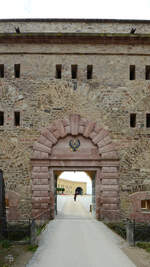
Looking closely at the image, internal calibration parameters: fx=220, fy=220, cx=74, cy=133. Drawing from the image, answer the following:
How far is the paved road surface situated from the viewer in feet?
19.3

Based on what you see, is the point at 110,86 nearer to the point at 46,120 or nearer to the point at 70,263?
the point at 46,120

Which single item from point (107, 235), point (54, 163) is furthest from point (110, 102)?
point (107, 235)

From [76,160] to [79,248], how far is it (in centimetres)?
494

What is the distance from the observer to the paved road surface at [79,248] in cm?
588

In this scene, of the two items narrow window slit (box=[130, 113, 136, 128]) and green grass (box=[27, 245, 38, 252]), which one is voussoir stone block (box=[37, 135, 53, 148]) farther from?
green grass (box=[27, 245, 38, 252])

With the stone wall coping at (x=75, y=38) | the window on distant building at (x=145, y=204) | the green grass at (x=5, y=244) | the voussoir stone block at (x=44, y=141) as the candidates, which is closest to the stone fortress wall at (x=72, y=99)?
the stone wall coping at (x=75, y=38)

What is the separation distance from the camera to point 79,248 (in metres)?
6.97

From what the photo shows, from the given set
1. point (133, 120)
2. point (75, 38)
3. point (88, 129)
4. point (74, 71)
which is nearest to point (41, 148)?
point (88, 129)

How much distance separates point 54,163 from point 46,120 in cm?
232

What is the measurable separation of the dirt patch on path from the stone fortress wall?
4106mm

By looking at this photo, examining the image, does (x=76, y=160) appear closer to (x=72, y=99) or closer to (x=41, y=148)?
(x=41, y=148)

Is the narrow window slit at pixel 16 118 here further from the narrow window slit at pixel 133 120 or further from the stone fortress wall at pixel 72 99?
the narrow window slit at pixel 133 120

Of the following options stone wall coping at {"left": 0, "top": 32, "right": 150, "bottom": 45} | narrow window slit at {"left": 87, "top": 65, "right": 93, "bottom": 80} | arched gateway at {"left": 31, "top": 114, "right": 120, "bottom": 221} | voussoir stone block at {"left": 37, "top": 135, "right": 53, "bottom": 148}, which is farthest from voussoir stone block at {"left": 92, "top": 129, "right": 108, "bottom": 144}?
stone wall coping at {"left": 0, "top": 32, "right": 150, "bottom": 45}

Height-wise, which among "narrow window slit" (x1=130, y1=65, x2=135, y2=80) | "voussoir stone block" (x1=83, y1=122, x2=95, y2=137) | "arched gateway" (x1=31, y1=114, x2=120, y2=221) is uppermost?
"narrow window slit" (x1=130, y1=65, x2=135, y2=80)
